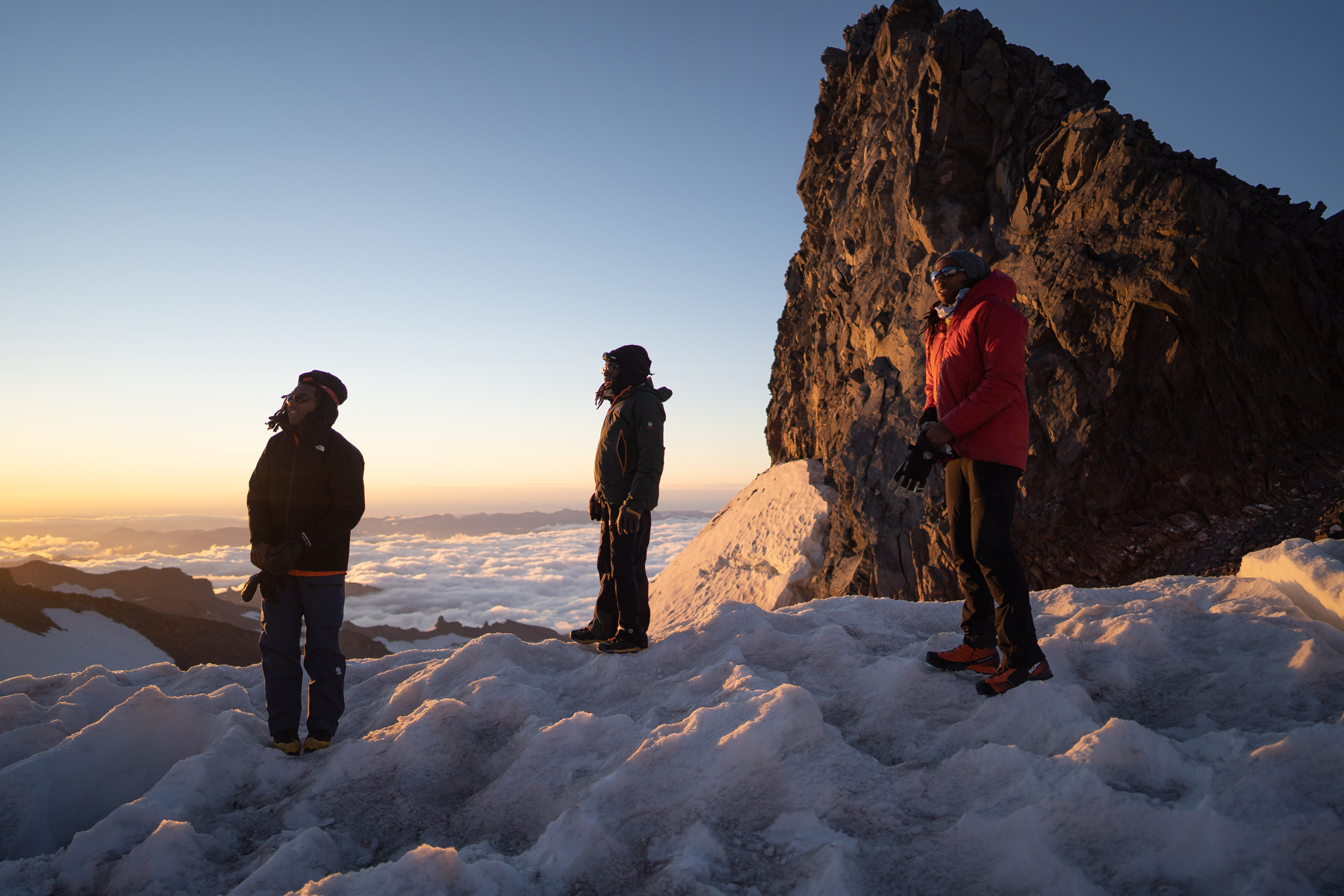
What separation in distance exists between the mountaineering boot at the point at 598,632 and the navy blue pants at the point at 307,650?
209 centimetres

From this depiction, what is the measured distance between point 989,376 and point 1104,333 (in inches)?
291

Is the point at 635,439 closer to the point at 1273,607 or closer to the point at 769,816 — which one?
the point at 769,816

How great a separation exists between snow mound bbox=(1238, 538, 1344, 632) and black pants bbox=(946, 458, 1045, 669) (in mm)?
1949

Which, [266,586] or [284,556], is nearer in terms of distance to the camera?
[284,556]

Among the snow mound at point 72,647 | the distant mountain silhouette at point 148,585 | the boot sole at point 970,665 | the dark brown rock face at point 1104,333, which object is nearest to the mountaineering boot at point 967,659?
the boot sole at point 970,665

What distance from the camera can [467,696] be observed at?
13.4ft

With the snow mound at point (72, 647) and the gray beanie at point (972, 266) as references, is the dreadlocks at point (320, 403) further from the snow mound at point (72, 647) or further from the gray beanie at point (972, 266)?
the snow mound at point (72, 647)

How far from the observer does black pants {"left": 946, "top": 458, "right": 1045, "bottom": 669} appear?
346cm

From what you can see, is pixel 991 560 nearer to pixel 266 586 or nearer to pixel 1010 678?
pixel 1010 678

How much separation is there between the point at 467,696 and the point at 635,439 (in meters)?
2.35

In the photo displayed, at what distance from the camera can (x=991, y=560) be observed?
3525mm

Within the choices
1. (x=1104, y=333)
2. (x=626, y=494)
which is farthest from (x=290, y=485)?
(x=1104, y=333)

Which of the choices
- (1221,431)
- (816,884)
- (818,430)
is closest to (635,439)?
(816,884)

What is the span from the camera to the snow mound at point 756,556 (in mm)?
12727
